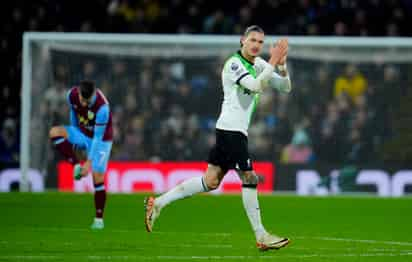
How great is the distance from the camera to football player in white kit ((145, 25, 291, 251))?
1162cm

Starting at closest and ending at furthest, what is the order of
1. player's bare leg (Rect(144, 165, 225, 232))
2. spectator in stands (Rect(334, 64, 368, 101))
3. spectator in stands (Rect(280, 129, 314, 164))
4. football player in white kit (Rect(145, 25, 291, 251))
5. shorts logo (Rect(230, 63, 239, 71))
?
football player in white kit (Rect(145, 25, 291, 251)) < shorts logo (Rect(230, 63, 239, 71)) < player's bare leg (Rect(144, 165, 225, 232)) < spectator in stands (Rect(280, 129, 314, 164)) < spectator in stands (Rect(334, 64, 368, 101))

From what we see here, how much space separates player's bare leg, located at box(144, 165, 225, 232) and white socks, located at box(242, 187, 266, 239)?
1.88 feet

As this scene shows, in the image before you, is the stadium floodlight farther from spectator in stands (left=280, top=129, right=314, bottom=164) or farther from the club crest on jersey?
the club crest on jersey

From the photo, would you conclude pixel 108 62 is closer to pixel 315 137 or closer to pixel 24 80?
pixel 24 80

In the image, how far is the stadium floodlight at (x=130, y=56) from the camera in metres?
23.3

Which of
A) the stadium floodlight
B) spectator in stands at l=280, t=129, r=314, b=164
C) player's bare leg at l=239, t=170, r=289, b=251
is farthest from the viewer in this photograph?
spectator in stands at l=280, t=129, r=314, b=164

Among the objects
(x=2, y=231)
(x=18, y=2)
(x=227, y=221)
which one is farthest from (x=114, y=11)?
(x=2, y=231)

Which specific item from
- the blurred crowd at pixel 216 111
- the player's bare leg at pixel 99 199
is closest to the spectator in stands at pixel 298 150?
the blurred crowd at pixel 216 111

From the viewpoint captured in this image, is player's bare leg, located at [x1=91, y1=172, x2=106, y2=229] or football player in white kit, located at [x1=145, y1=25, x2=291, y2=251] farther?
player's bare leg, located at [x1=91, y1=172, x2=106, y2=229]

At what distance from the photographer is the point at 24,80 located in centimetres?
2322

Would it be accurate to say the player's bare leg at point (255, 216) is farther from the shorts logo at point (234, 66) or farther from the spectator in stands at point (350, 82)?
the spectator in stands at point (350, 82)

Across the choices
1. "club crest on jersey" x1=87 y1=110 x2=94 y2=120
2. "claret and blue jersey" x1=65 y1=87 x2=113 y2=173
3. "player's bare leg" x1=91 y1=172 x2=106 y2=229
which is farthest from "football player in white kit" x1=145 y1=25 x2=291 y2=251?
"club crest on jersey" x1=87 y1=110 x2=94 y2=120

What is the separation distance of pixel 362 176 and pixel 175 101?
4270mm

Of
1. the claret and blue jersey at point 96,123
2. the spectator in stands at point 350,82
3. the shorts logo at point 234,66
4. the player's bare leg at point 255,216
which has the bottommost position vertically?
the player's bare leg at point 255,216
